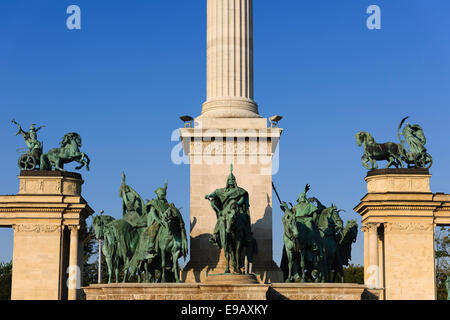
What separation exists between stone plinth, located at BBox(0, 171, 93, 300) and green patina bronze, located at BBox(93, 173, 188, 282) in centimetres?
3047

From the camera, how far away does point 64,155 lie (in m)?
63.6

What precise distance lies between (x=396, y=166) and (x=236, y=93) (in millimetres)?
33049

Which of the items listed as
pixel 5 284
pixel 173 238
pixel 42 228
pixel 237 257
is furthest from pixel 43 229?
pixel 237 257

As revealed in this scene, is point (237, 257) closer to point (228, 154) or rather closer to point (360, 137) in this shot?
point (228, 154)

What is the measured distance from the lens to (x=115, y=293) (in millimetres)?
27500

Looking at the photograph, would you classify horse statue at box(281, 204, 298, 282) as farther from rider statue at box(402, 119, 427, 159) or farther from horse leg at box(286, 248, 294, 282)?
rider statue at box(402, 119, 427, 159)

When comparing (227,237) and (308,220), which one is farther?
(308,220)

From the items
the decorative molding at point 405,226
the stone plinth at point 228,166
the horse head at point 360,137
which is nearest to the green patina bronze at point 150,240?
the stone plinth at point 228,166

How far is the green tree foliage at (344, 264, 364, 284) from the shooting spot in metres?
91.6

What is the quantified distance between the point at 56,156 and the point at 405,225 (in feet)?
94.1

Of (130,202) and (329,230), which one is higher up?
(130,202)

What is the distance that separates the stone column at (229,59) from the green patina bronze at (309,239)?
4711 mm

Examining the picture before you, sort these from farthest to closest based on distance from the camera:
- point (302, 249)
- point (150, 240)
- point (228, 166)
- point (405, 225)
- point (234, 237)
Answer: point (405, 225) → point (228, 166) → point (302, 249) → point (150, 240) → point (234, 237)

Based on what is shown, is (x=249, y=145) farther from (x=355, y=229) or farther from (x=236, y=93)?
(x=355, y=229)
